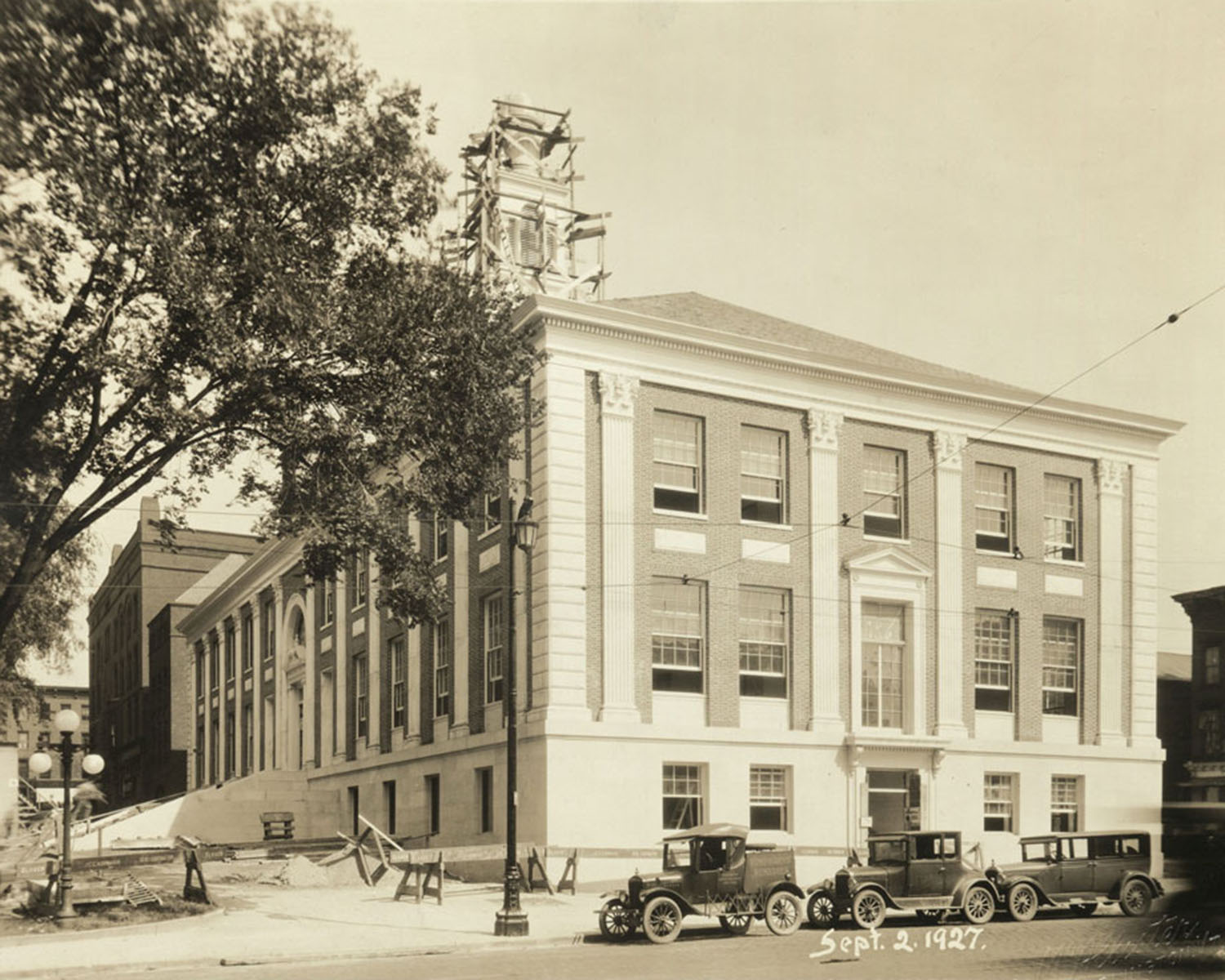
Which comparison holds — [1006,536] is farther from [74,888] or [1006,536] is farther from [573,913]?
[74,888]

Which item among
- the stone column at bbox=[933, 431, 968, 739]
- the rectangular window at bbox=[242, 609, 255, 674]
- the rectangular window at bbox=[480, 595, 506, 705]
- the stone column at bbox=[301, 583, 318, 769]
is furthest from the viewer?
the rectangular window at bbox=[242, 609, 255, 674]

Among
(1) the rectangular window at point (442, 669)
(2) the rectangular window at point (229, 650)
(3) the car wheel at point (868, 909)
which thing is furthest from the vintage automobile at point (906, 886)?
(2) the rectangular window at point (229, 650)

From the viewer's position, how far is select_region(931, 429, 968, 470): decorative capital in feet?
109

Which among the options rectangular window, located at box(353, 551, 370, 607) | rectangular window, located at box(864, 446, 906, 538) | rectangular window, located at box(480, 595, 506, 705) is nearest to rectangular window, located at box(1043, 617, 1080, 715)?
rectangular window, located at box(864, 446, 906, 538)

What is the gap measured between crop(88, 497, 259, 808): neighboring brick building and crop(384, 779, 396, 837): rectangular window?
30.5 m

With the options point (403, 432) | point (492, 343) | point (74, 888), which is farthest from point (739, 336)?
point (74, 888)

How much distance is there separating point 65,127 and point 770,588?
19.4 m

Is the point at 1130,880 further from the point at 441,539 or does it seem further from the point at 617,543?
the point at 441,539

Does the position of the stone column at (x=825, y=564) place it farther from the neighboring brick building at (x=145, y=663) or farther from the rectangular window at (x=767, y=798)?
the neighboring brick building at (x=145, y=663)

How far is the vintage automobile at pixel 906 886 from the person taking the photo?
20.6 m

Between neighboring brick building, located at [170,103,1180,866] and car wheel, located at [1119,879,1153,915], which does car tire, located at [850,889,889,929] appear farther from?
neighboring brick building, located at [170,103,1180,866]

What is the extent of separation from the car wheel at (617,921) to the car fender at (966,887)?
504 cm

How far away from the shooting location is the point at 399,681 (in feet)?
125

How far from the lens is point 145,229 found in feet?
53.3
